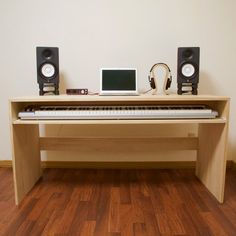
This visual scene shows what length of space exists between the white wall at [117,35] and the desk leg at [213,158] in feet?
1.60

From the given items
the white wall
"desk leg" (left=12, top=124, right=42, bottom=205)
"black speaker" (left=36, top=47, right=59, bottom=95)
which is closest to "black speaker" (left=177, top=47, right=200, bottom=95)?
the white wall

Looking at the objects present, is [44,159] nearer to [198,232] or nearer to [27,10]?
[27,10]

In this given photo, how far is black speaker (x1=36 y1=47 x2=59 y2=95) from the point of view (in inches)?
73.2

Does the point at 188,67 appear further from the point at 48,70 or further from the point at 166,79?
the point at 48,70

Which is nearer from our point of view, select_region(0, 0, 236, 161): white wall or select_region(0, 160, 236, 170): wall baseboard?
select_region(0, 0, 236, 161): white wall

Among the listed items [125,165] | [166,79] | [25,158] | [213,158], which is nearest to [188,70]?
[166,79]

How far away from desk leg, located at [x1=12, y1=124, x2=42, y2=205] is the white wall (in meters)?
0.58

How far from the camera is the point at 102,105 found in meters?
1.77

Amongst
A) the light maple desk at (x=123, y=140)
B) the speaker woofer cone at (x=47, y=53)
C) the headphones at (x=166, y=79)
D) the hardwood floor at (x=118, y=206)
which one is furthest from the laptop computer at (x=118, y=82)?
the hardwood floor at (x=118, y=206)

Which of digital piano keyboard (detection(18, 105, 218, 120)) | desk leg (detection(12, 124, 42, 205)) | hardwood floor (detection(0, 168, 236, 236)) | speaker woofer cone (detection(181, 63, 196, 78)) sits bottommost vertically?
hardwood floor (detection(0, 168, 236, 236))

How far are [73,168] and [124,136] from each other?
1.93ft

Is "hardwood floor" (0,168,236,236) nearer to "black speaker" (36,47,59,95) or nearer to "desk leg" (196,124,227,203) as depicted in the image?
"desk leg" (196,124,227,203)

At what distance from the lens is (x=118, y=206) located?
161 centimetres

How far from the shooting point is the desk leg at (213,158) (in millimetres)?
1617
